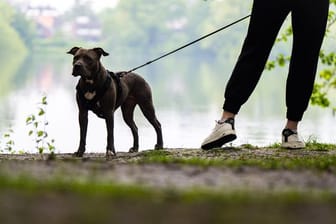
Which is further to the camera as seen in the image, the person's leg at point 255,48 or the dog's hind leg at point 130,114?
the dog's hind leg at point 130,114

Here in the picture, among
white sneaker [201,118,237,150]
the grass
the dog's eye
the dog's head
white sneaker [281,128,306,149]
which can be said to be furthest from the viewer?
the dog's eye

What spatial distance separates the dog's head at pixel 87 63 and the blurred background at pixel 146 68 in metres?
2.98

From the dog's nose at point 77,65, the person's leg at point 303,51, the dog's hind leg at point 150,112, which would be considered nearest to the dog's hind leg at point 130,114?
the dog's hind leg at point 150,112

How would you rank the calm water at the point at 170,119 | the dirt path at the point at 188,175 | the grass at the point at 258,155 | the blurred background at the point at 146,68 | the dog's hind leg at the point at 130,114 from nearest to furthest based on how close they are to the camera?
the dirt path at the point at 188,175 < the grass at the point at 258,155 < the dog's hind leg at the point at 130,114 < the calm water at the point at 170,119 < the blurred background at the point at 146,68

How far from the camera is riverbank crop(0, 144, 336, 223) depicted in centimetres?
318

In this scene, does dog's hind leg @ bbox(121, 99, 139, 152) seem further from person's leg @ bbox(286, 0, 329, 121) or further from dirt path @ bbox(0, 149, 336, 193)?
dirt path @ bbox(0, 149, 336, 193)

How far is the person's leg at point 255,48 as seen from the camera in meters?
6.75

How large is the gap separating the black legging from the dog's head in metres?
1.34

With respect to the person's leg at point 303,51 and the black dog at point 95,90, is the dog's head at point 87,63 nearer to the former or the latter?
the black dog at point 95,90

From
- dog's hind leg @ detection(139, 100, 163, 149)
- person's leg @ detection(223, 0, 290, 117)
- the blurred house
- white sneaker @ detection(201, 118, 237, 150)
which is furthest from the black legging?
the blurred house

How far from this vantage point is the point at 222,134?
701 cm

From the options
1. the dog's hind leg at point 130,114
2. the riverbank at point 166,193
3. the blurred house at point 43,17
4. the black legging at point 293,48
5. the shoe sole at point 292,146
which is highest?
the blurred house at point 43,17

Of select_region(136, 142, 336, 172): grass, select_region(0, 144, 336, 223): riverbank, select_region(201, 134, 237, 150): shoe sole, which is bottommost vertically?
select_region(0, 144, 336, 223): riverbank

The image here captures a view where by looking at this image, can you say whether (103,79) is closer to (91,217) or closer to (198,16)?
(91,217)
